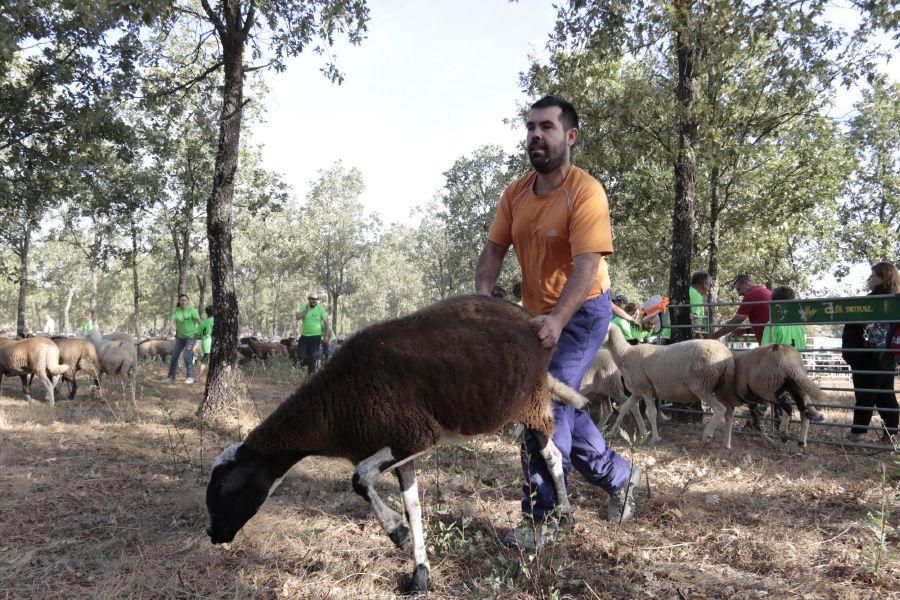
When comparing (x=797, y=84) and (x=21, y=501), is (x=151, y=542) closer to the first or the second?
(x=21, y=501)

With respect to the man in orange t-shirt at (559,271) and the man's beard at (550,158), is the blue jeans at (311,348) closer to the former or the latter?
the man in orange t-shirt at (559,271)

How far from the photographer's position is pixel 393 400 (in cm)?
301

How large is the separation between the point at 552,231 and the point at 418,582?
214 centimetres

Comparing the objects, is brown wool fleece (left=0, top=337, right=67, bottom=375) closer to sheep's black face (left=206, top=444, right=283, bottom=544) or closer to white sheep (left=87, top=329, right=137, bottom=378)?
white sheep (left=87, top=329, right=137, bottom=378)

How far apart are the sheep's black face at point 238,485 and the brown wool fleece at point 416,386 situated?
122 mm

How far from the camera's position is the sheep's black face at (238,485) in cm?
332

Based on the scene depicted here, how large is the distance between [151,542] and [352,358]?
2191 mm

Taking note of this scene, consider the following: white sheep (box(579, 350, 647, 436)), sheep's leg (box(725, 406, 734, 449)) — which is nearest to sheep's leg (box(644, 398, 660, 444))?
white sheep (box(579, 350, 647, 436))

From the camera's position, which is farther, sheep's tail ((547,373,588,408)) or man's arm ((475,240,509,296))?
man's arm ((475,240,509,296))

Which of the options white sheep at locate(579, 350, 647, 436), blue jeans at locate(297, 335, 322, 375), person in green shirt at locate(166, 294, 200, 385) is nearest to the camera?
white sheep at locate(579, 350, 647, 436)

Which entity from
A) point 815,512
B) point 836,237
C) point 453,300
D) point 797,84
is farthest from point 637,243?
point 453,300

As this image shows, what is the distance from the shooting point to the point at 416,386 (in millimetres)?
3031

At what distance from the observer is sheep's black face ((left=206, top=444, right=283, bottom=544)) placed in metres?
3.32

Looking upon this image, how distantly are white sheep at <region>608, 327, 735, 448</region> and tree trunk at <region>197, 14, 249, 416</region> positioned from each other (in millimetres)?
5453
